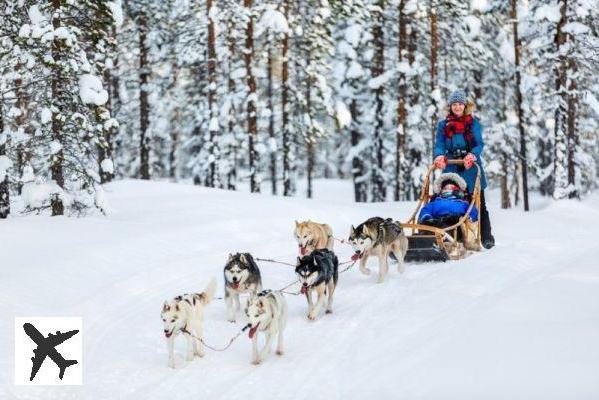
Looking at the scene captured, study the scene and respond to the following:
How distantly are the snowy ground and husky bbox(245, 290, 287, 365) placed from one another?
0.14m

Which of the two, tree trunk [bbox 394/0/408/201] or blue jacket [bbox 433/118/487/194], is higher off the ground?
tree trunk [bbox 394/0/408/201]

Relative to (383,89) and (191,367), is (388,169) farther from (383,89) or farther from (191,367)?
(191,367)

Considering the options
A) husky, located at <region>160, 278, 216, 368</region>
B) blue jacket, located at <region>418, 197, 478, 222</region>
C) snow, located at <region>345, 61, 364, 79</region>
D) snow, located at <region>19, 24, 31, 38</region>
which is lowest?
husky, located at <region>160, 278, 216, 368</region>

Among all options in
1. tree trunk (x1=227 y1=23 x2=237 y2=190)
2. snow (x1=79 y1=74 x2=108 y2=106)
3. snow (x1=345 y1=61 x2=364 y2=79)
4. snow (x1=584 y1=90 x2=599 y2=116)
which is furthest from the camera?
snow (x1=345 y1=61 x2=364 y2=79)

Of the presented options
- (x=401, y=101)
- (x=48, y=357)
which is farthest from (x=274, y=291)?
(x=401, y=101)

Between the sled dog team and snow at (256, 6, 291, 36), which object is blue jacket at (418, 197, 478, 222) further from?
snow at (256, 6, 291, 36)

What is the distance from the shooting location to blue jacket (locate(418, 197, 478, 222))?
1103 centimetres

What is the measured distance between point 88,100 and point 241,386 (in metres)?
8.93

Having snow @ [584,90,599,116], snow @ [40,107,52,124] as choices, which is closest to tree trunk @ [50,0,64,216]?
snow @ [40,107,52,124]

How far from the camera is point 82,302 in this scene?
8.82 metres

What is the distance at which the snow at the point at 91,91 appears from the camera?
43.6 ft

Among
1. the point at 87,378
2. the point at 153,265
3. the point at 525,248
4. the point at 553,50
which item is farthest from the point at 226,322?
the point at 553,50

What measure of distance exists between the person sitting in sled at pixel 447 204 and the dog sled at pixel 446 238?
68 mm

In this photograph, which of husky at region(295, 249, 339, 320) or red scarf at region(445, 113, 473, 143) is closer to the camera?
husky at region(295, 249, 339, 320)
